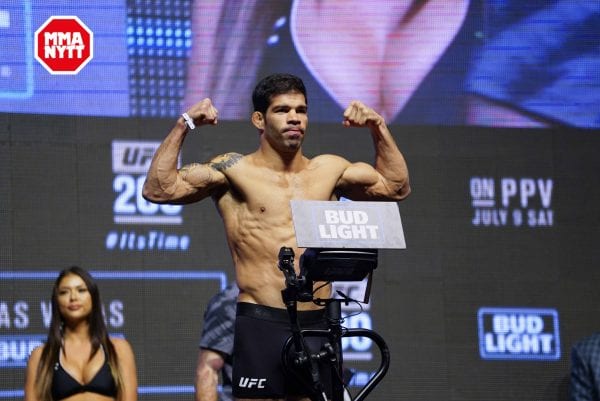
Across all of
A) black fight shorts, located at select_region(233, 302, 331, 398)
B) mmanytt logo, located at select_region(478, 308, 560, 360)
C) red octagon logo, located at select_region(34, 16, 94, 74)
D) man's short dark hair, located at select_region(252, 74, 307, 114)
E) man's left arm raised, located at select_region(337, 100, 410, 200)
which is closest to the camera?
black fight shorts, located at select_region(233, 302, 331, 398)

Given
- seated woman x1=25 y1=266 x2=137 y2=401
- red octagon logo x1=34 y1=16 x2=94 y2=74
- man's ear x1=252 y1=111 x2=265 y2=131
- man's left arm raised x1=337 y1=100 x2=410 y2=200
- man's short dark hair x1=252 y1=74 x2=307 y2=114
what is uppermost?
red octagon logo x1=34 y1=16 x2=94 y2=74

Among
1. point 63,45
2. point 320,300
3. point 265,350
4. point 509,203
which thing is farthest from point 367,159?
point 320,300

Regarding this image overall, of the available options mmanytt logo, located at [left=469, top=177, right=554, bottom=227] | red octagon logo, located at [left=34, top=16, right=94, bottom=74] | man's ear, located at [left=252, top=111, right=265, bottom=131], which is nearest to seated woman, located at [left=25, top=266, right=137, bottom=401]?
man's ear, located at [left=252, top=111, right=265, bottom=131]

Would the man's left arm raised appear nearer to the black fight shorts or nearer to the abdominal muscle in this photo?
the abdominal muscle

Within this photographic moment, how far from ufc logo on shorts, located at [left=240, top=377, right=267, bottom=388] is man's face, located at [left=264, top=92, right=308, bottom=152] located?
0.82 meters

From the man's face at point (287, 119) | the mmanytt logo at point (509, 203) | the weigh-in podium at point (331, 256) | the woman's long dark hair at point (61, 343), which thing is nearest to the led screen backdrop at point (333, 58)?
the mmanytt logo at point (509, 203)

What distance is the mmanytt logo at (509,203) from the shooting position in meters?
6.34

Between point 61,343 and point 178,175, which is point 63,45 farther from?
point 178,175

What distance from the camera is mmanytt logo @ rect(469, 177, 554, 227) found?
6340 millimetres

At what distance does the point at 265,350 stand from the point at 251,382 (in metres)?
0.12

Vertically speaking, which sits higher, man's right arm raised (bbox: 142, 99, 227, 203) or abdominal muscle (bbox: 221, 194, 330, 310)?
man's right arm raised (bbox: 142, 99, 227, 203)

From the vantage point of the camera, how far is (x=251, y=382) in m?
4.03

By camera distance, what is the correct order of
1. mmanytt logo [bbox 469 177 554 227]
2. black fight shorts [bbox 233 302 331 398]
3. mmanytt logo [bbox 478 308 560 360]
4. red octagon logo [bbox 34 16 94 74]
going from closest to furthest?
black fight shorts [bbox 233 302 331 398] → red octagon logo [bbox 34 16 94 74] → mmanytt logo [bbox 478 308 560 360] → mmanytt logo [bbox 469 177 554 227]

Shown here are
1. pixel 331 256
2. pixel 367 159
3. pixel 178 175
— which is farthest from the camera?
pixel 367 159
